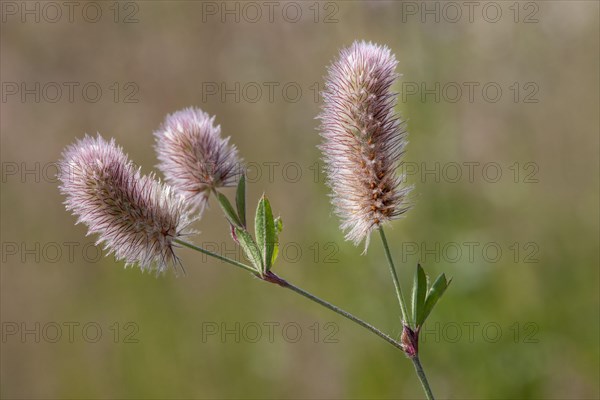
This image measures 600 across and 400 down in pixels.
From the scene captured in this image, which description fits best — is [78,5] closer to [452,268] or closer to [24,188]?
[24,188]

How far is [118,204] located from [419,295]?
0.86 m

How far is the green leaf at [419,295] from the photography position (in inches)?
68.8

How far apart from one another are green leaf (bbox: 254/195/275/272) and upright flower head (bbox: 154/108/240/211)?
37 centimetres

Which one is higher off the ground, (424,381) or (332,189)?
(332,189)

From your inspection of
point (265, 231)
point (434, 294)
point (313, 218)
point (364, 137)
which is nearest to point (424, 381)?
point (434, 294)

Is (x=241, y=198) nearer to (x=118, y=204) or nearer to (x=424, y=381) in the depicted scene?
(x=118, y=204)

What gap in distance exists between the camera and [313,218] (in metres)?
4.69

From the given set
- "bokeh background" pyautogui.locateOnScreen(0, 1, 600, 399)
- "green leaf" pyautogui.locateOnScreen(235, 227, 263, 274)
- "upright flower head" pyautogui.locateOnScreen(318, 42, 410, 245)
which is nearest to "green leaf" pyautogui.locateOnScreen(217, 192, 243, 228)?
"green leaf" pyautogui.locateOnScreen(235, 227, 263, 274)

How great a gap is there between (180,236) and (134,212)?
0.16 metres

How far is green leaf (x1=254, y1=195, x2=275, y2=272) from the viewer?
1.84 meters

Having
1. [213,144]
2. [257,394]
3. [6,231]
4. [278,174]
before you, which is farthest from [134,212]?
[6,231]

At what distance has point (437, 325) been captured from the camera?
12.6ft

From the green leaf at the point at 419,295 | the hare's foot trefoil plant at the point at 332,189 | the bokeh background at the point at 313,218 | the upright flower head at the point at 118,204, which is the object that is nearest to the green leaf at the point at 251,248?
the hare's foot trefoil plant at the point at 332,189

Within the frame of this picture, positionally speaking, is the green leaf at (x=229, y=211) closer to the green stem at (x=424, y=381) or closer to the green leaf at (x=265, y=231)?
the green leaf at (x=265, y=231)
